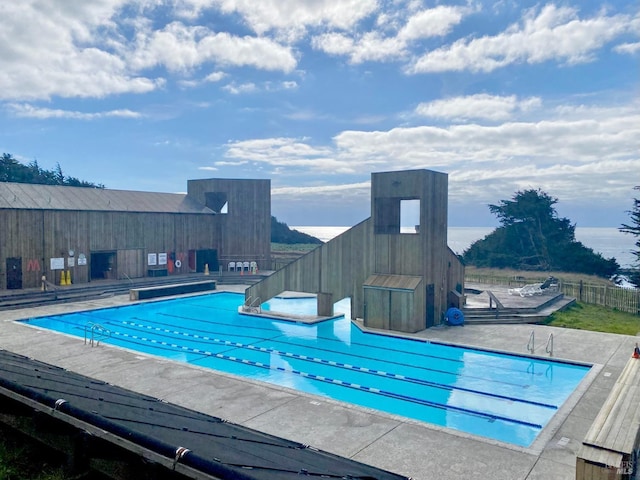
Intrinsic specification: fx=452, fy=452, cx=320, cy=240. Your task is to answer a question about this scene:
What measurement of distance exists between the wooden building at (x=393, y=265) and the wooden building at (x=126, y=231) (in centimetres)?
1340

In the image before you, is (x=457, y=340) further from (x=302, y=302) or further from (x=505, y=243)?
(x=505, y=243)

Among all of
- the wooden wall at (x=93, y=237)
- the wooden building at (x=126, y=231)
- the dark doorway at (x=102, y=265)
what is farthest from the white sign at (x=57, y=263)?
the dark doorway at (x=102, y=265)

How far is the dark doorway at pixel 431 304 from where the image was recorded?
55.5 ft

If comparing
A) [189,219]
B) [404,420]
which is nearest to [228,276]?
[189,219]

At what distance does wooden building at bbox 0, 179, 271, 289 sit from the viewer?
76.4 ft

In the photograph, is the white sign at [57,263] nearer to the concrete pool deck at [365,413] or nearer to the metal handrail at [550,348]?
the concrete pool deck at [365,413]

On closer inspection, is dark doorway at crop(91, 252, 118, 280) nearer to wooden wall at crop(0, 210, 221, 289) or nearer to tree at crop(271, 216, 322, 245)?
wooden wall at crop(0, 210, 221, 289)

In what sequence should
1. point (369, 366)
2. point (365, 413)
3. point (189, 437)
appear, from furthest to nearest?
point (369, 366)
point (365, 413)
point (189, 437)

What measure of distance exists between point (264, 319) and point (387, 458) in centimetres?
1295

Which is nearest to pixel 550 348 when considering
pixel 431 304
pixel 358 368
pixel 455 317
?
pixel 455 317

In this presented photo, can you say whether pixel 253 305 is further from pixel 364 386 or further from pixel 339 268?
pixel 364 386

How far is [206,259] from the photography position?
32.3 m

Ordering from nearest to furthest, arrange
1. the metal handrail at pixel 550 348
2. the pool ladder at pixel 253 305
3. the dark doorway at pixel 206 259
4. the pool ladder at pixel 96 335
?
1. the metal handrail at pixel 550 348
2. the pool ladder at pixel 96 335
3. the pool ladder at pixel 253 305
4. the dark doorway at pixel 206 259

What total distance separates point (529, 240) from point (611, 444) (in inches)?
1618
